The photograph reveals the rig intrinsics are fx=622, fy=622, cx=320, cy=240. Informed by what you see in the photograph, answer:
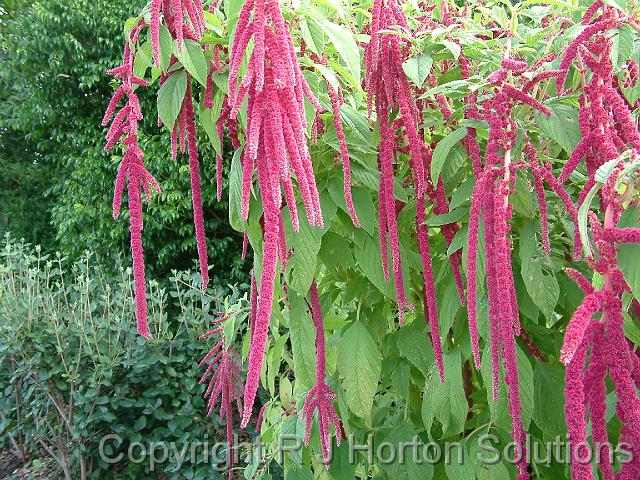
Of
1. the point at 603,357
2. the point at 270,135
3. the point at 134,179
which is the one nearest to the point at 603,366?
the point at 603,357

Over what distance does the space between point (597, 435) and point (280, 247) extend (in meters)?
0.45

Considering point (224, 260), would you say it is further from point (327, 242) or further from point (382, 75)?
point (382, 75)

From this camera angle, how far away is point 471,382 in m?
1.37

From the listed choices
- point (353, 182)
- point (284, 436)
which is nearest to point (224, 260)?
point (284, 436)

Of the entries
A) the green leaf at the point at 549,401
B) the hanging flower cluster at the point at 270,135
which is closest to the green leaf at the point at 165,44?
the hanging flower cluster at the point at 270,135

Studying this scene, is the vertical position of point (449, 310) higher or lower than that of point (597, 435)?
higher

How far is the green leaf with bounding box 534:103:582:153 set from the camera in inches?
34.3

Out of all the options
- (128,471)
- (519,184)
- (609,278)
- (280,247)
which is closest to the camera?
(609,278)

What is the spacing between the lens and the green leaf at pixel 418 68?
33.9 inches

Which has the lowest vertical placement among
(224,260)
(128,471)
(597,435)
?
(128,471)

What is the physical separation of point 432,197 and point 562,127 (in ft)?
0.85

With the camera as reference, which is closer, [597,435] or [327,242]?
[597,435]

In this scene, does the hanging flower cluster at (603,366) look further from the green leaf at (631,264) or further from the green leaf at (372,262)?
the green leaf at (372,262)

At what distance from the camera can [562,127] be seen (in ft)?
2.88
